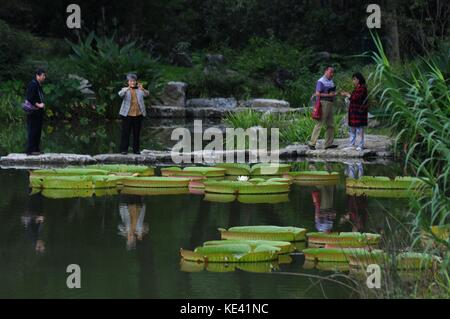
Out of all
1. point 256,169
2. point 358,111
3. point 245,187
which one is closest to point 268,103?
point 358,111

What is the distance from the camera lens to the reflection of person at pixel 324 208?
13.5 metres

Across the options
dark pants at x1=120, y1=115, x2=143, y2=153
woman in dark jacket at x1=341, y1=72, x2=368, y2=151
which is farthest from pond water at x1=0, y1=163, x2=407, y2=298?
woman in dark jacket at x1=341, y1=72, x2=368, y2=151

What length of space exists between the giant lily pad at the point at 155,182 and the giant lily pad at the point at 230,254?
539cm

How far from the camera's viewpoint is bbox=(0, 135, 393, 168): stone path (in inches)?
778

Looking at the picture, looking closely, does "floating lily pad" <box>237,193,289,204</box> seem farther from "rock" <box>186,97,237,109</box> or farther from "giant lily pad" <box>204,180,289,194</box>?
"rock" <box>186,97,237,109</box>

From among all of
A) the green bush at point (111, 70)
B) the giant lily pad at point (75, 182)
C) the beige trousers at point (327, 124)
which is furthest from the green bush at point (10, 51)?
the giant lily pad at point (75, 182)

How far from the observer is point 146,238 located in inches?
494

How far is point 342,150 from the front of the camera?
72.4 feet

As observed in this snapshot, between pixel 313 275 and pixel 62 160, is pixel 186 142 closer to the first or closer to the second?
pixel 62 160

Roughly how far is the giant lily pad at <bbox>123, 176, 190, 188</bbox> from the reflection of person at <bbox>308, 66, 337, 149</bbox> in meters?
6.14

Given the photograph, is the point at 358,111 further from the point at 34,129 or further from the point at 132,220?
the point at 132,220

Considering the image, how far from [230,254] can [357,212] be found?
3694mm

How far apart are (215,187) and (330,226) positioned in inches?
121

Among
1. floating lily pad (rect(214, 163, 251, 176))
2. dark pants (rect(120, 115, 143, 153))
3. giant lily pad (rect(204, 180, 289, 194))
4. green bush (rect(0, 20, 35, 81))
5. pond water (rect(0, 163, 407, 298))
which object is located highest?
green bush (rect(0, 20, 35, 81))
